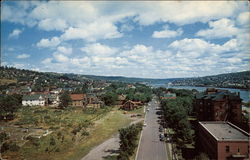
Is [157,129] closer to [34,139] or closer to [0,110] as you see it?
[34,139]

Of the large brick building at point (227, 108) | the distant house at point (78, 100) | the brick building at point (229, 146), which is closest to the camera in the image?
the brick building at point (229, 146)

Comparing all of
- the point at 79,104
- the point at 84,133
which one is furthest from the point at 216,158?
the point at 79,104

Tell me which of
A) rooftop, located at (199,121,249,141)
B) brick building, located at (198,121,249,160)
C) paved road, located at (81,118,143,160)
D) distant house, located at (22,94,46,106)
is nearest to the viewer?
brick building, located at (198,121,249,160)

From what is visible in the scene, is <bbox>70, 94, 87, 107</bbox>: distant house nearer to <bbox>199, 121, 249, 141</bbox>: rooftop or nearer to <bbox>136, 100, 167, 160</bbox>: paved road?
<bbox>136, 100, 167, 160</bbox>: paved road

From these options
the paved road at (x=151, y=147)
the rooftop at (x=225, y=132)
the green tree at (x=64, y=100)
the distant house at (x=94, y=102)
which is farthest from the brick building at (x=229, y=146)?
the distant house at (x=94, y=102)

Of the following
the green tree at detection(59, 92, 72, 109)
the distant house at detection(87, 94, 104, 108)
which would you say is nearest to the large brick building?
the distant house at detection(87, 94, 104, 108)

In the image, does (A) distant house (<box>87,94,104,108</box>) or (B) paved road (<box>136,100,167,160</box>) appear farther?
(A) distant house (<box>87,94,104,108</box>)

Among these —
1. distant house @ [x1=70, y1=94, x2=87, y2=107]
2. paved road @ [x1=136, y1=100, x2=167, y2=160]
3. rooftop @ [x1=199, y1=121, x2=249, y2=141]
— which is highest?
rooftop @ [x1=199, y1=121, x2=249, y2=141]

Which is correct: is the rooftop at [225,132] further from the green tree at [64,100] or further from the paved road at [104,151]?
the green tree at [64,100]
